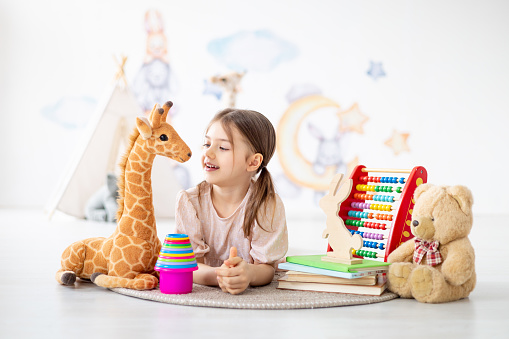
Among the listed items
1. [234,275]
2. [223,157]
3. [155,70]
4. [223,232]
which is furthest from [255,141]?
[155,70]

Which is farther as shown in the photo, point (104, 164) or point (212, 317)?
point (104, 164)

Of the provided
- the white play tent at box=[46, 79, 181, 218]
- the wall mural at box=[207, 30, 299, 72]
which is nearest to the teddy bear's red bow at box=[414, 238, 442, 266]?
the white play tent at box=[46, 79, 181, 218]

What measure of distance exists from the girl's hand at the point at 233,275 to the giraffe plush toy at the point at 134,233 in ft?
0.65

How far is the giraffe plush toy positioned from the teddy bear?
652 mm

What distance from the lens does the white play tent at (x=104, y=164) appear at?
408 cm

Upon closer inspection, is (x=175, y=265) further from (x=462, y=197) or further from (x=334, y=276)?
(x=462, y=197)

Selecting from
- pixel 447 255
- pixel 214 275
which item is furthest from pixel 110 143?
pixel 447 255

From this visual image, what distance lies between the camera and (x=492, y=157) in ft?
18.1

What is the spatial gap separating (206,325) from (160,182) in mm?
3063

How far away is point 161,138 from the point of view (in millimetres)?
Result: 1582

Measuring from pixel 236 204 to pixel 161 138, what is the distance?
1.03ft

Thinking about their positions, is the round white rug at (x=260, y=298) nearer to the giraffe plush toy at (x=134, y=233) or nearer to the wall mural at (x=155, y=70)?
the giraffe plush toy at (x=134, y=233)

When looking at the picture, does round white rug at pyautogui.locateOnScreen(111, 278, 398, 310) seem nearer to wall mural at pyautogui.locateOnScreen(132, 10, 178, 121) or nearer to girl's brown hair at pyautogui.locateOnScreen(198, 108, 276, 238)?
girl's brown hair at pyautogui.locateOnScreen(198, 108, 276, 238)

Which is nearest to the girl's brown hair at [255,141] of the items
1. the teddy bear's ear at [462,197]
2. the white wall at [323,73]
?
the teddy bear's ear at [462,197]
